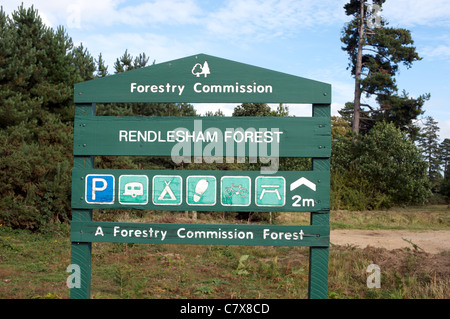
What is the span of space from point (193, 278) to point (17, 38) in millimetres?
15312

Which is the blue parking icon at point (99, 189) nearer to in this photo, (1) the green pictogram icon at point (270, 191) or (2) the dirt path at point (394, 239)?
(1) the green pictogram icon at point (270, 191)

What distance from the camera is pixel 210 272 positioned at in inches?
258

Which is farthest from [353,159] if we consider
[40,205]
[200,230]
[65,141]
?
[200,230]

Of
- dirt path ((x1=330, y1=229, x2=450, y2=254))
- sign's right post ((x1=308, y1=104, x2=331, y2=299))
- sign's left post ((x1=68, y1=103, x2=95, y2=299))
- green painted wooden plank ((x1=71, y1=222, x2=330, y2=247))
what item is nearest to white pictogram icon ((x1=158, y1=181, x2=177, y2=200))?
green painted wooden plank ((x1=71, y1=222, x2=330, y2=247))

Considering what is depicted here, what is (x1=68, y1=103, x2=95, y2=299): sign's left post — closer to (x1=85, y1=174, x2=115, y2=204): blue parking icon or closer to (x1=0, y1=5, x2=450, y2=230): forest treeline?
(x1=85, y1=174, x2=115, y2=204): blue parking icon

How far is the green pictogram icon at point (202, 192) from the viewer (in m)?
4.26

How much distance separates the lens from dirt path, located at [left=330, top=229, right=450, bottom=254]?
1081 centimetres

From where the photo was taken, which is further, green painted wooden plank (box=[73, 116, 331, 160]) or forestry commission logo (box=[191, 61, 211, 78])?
forestry commission logo (box=[191, 61, 211, 78])

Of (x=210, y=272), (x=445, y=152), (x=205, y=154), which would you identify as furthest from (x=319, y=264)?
(x=445, y=152)

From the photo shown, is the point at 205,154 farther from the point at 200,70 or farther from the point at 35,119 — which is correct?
the point at 35,119

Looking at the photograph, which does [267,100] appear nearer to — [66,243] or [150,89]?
[150,89]

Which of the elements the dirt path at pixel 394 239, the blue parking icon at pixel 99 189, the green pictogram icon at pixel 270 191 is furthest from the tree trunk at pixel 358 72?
the blue parking icon at pixel 99 189

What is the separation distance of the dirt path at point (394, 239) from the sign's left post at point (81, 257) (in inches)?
288

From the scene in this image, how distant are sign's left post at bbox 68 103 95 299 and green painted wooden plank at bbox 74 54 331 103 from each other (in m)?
0.40
